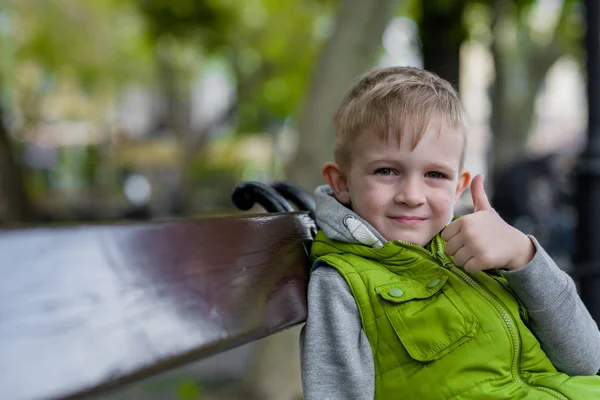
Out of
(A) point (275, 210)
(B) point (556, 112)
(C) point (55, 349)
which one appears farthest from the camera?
(B) point (556, 112)

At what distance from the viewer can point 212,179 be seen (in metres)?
24.7

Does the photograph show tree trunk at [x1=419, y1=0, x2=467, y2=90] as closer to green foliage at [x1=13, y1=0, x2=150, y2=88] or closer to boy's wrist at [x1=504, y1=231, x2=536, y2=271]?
boy's wrist at [x1=504, y1=231, x2=536, y2=271]

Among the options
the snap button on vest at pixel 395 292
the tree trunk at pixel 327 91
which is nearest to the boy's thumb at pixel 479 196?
the snap button on vest at pixel 395 292

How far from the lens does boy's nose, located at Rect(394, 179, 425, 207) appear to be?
1534 mm

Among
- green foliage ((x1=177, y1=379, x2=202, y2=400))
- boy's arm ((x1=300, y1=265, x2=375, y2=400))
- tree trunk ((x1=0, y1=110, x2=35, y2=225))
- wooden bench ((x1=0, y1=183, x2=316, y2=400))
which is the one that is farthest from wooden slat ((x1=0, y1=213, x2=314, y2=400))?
tree trunk ((x1=0, y1=110, x2=35, y2=225))

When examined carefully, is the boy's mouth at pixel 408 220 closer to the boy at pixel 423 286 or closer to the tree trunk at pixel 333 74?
the boy at pixel 423 286

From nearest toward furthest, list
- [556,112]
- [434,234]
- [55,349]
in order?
[55,349] < [434,234] < [556,112]

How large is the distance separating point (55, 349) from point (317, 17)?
1177cm

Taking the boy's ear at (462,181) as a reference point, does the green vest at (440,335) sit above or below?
below

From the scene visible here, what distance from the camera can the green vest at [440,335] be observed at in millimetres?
1402

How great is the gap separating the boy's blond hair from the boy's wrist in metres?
0.27

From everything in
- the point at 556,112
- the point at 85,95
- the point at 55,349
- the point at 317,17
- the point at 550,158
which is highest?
the point at 55,349

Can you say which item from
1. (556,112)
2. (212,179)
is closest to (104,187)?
(212,179)

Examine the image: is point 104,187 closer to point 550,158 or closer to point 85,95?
point 85,95
